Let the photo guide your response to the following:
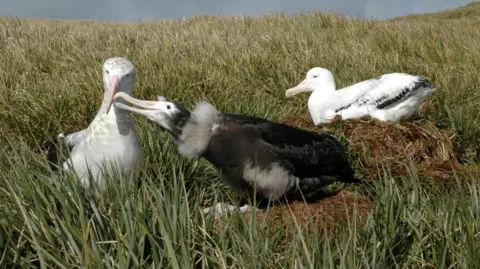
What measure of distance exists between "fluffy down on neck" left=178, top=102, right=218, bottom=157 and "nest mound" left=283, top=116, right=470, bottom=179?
143cm

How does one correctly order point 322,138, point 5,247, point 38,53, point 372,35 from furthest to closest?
point 372,35, point 38,53, point 322,138, point 5,247

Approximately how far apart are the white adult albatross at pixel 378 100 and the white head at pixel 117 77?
83.5 inches

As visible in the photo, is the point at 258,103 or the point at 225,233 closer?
the point at 225,233

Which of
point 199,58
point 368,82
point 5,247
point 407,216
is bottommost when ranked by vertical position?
point 407,216

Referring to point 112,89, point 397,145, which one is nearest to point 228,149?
point 112,89

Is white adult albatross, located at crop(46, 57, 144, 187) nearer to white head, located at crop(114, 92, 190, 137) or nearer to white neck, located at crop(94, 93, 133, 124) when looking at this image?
white neck, located at crop(94, 93, 133, 124)

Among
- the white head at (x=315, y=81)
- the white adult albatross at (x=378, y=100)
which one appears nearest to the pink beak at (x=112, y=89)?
the white adult albatross at (x=378, y=100)

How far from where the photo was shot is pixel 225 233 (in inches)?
82.4

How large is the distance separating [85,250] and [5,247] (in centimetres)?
35

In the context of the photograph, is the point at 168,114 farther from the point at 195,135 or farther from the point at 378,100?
the point at 378,100

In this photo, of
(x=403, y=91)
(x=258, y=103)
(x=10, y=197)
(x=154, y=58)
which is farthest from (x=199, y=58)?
(x=10, y=197)

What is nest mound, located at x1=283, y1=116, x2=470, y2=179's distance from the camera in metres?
4.02

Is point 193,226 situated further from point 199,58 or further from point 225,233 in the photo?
point 199,58

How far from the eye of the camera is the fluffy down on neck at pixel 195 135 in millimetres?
2832
